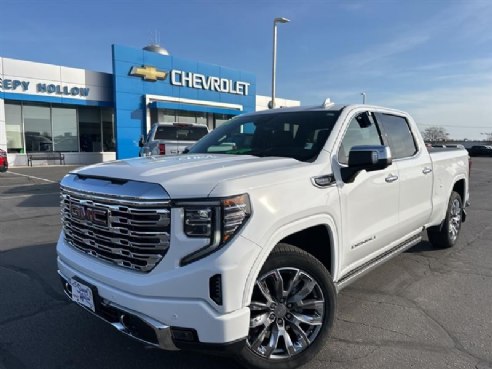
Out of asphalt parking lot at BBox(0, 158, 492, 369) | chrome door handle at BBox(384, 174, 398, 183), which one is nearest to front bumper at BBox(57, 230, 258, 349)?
asphalt parking lot at BBox(0, 158, 492, 369)

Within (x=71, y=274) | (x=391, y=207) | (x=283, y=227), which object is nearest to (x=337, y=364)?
(x=283, y=227)

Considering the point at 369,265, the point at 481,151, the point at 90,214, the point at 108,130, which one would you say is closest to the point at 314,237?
the point at 369,265

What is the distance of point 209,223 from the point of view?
2.42 m

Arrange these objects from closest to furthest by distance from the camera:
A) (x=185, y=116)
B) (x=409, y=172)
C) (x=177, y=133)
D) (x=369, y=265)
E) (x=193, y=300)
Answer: (x=193, y=300) → (x=369, y=265) → (x=409, y=172) → (x=177, y=133) → (x=185, y=116)

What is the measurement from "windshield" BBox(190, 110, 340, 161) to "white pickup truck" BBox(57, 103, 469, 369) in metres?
0.02

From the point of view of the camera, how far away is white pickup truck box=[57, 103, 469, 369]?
242 cm

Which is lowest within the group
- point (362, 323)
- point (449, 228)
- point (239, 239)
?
point (362, 323)

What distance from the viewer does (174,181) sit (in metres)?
2.52

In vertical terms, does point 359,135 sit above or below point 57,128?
below

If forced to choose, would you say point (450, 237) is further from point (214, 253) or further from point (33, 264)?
point (33, 264)

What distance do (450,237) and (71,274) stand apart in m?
5.11

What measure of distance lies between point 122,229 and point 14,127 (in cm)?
2466

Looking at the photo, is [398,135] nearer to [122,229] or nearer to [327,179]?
[327,179]

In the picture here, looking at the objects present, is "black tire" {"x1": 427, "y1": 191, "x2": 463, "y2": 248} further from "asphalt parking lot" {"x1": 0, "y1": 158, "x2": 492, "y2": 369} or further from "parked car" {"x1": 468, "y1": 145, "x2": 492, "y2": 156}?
"parked car" {"x1": 468, "y1": 145, "x2": 492, "y2": 156}
